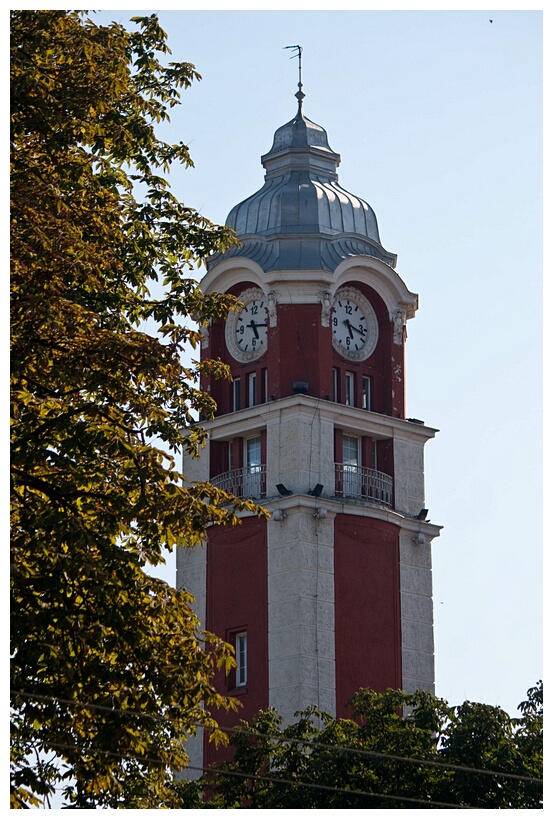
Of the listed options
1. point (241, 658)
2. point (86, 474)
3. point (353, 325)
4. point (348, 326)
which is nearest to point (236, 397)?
point (348, 326)

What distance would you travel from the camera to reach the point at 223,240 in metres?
26.9

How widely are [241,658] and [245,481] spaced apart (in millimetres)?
4545

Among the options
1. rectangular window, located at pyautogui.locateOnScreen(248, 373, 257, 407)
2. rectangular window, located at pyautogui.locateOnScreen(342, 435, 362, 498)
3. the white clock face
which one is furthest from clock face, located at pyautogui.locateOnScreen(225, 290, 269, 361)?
rectangular window, located at pyautogui.locateOnScreen(342, 435, 362, 498)

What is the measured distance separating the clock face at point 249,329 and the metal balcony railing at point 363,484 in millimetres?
3854

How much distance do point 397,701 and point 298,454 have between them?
43.3 ft

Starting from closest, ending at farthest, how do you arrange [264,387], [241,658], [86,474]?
[86,474] → [241,658] → [264,387]

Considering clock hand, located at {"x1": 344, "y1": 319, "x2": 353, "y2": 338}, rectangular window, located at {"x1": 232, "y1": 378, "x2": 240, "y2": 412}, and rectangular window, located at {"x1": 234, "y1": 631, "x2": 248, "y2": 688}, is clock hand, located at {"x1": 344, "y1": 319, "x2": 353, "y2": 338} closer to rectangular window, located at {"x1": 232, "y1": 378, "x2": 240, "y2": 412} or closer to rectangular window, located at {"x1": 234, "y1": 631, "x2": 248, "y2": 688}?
rectangular window, located at {"x1": 232, "y1": 378, "x2": 240, "y2": 412}

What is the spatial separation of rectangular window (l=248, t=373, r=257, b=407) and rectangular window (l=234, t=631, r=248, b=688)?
610cm

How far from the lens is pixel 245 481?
48969 millimetres

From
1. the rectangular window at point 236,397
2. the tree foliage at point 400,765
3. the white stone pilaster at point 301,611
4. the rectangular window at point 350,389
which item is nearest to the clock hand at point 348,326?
the rectangular window at point 350,389

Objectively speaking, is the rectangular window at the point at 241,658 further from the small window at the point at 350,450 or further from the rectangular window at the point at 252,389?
the rectangular window at the point at 252,389

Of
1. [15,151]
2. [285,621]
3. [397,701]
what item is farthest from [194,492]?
[285,621]

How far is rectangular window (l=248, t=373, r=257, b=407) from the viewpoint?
50.1 meters

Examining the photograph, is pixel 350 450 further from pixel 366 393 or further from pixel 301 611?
pixel 301 611
